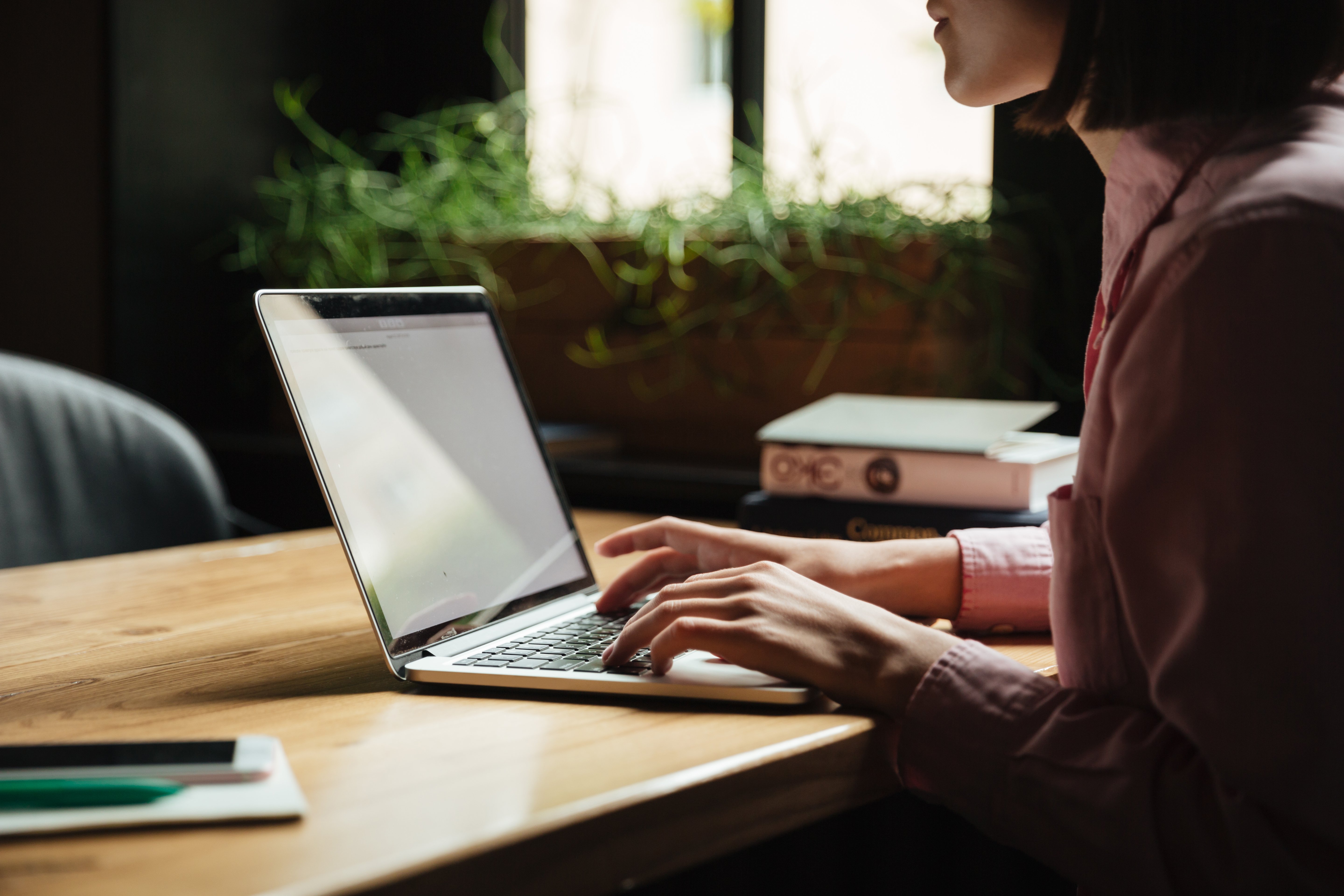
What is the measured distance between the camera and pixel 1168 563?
57 cm

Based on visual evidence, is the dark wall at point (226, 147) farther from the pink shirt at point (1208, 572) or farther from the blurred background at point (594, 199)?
the pink shirt at point (1208, 572)

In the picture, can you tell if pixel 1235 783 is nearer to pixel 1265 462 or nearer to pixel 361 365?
pixel 1265 462

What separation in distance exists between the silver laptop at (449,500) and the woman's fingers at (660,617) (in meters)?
0.01

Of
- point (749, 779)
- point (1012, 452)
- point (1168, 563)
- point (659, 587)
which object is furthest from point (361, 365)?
point (1012, 452)

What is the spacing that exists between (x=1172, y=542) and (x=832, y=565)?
0.36 m

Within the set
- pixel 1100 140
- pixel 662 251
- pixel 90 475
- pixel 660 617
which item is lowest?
pixel 90 475

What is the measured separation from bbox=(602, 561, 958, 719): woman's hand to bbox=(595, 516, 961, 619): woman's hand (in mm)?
187

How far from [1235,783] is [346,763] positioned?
415 millimetres

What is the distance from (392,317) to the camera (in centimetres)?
87

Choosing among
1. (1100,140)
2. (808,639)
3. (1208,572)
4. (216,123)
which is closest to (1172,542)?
(1208,572)

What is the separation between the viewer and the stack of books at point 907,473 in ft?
3.72

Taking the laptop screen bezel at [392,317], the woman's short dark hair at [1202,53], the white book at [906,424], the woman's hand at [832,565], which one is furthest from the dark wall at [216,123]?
the woman's short dark hair at [1202,53]

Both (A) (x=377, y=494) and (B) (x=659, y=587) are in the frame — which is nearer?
(A) (x=377, y=494)

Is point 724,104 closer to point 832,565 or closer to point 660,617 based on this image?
point 832,565
